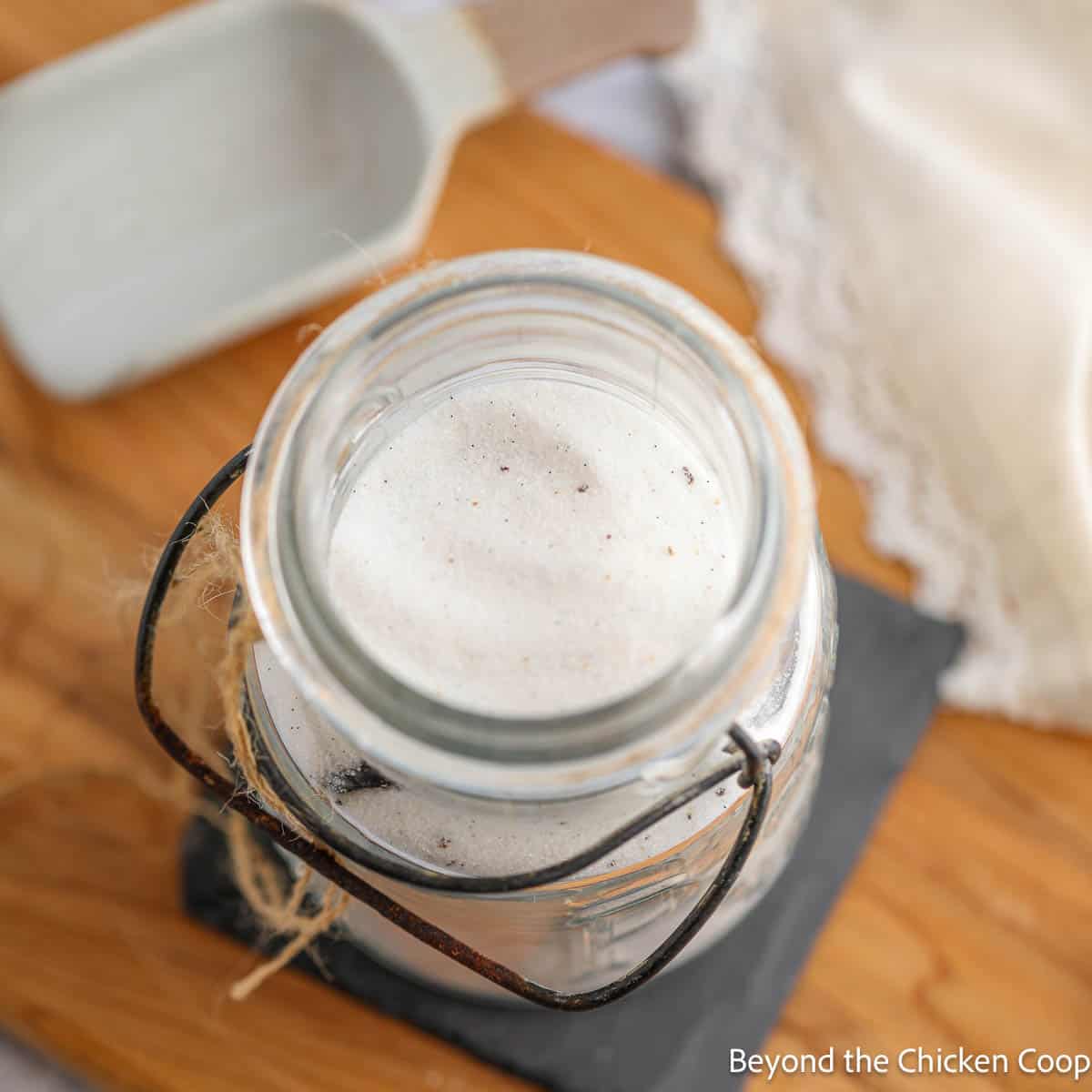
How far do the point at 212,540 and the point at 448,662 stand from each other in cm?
8

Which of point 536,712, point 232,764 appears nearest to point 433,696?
point 536,712

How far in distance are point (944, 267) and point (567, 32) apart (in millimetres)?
204

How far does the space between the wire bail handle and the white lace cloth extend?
25cm

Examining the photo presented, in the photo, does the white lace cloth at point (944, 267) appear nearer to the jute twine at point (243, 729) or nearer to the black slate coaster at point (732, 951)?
the black slate coaster at point (732, 951)

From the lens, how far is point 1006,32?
22.7 inches

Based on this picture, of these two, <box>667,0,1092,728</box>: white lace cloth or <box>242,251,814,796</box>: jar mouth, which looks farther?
<box>667,0,1092,728</box>: white lace cloth

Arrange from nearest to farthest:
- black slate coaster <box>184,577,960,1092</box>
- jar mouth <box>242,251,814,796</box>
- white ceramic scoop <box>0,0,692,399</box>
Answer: jar mouth <box>242,251,814,796</box> < black slate coaster <box>184,577,960,1092</box> < white ceramic scoop <box>0,0,692,399</box>

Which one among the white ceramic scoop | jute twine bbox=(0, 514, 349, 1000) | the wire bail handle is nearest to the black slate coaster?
jute twine bbox=(0, 514, 349, 1000)

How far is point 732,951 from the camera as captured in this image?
1.45ft

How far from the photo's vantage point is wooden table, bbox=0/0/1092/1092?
449 millimetres

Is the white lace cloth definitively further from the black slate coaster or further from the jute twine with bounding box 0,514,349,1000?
the jute twine with bounding box 0,514,349,1000

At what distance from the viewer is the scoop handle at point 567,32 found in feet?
1.85

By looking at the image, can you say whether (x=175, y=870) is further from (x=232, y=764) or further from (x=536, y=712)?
(x=536, y=712)

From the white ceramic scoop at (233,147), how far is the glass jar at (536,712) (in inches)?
10.6
